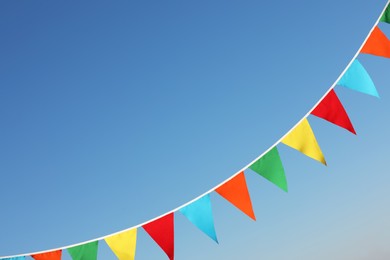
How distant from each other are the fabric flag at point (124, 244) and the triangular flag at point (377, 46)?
2310 mm

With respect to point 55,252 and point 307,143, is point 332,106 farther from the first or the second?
point 55,252

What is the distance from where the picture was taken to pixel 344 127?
3830mm

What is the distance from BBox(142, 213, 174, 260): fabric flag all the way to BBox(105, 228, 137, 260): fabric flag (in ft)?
0.37

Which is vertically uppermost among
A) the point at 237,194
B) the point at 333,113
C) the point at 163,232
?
the point at 333,113

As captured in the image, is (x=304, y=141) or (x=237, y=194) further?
(x=304, y=141)

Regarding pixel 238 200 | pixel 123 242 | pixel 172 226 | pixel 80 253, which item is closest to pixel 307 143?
pixel 238 200

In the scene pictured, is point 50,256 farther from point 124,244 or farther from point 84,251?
point 124,244

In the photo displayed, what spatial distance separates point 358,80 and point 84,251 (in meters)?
2.49

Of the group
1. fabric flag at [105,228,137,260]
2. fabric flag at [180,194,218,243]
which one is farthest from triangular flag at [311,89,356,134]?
fabric flag at [105,228,137,260]

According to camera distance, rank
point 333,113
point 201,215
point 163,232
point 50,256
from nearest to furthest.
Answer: point 50,256
point 163,232
point 201,215
point 333,113

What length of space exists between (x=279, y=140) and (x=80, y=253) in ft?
5.48

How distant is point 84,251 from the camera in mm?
3314

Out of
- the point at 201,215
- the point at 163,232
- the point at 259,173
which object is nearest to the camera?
the point at 163,232

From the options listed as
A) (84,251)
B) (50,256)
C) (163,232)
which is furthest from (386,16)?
(50,256)
